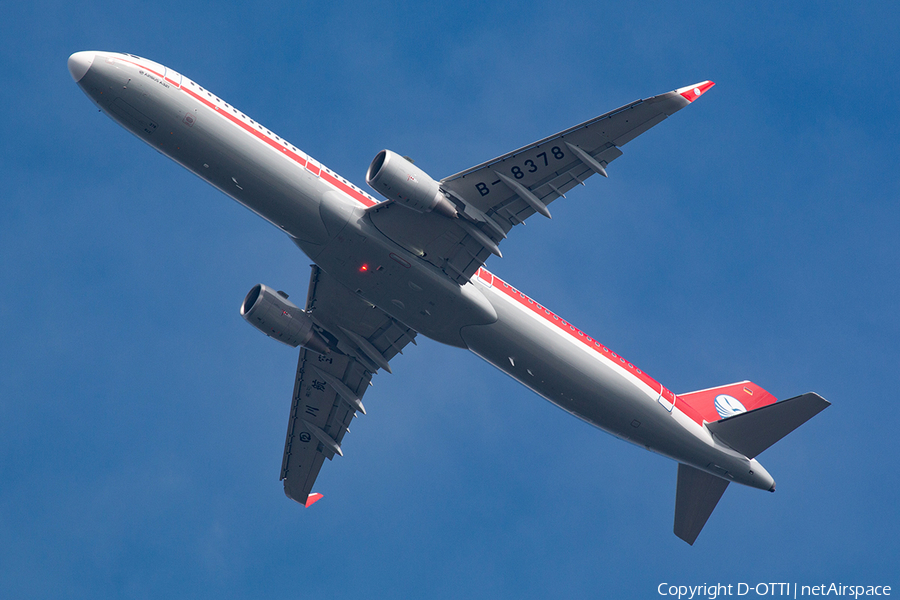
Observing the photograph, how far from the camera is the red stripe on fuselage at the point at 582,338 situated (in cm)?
4544

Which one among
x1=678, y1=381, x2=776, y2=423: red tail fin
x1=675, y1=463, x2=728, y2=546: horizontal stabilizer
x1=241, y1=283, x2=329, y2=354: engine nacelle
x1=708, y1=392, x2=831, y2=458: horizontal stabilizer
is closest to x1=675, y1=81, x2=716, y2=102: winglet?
x1=708, y1=392, x2=831, y2=458: horizontal stabilizer

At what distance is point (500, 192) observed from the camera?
41.9m

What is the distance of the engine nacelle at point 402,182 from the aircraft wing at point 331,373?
912 cm

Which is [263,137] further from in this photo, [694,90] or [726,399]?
[726,399]

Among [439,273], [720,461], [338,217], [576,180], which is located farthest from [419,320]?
[720,461]

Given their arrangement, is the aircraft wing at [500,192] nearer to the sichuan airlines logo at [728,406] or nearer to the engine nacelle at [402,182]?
the engine nacelle at [402,182]

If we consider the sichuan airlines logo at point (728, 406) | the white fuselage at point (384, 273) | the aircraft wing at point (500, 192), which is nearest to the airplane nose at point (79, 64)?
the white fuselage at point (384, 273)

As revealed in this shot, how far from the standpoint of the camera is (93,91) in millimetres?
39719

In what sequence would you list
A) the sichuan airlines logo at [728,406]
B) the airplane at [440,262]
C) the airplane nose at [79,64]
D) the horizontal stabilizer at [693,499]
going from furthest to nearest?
the horizontal stabilizer at [693,499] < the sichuan airlines logo at [728,406] < the airplane at [440,262] < the airplane nose at [79,64]

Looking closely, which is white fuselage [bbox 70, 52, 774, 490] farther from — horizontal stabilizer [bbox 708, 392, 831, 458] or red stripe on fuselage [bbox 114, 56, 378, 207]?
horizontal stabilizer [bbox 708, 392, 831, 458]

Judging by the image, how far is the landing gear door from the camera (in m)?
40.5

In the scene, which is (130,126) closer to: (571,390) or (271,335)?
(271,335)

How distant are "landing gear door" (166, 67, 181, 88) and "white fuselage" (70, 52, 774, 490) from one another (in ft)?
0.39

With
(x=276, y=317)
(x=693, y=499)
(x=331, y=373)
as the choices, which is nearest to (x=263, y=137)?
(x=276, y=317)
